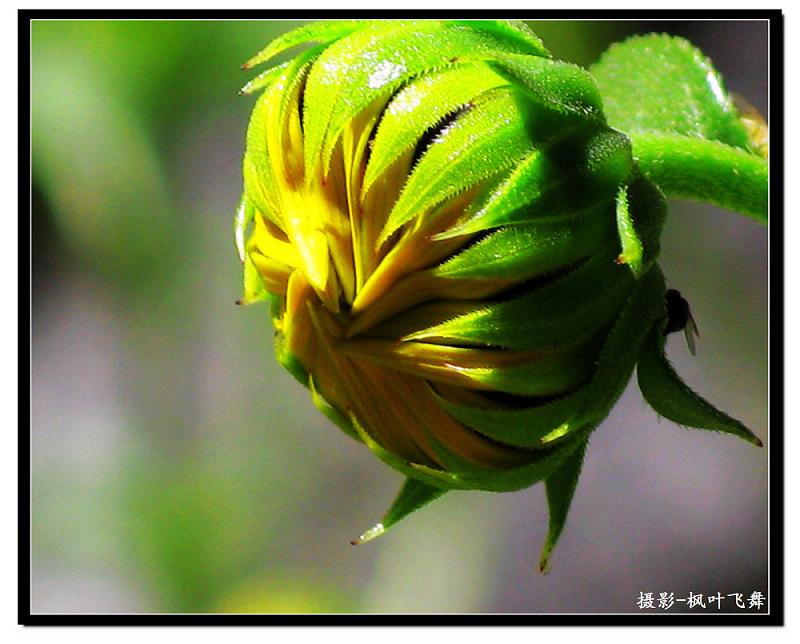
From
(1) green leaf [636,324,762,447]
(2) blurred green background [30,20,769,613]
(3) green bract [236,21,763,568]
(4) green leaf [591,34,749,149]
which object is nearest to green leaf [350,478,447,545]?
(3) green bract [236,21,763,568]

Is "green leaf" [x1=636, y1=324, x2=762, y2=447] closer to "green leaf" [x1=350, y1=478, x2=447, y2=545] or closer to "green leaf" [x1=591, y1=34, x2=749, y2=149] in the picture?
"green leaf" [x1=350, y1=478, x2=447, y2=545]

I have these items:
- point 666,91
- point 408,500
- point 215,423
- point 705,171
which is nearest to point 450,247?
point 408,500

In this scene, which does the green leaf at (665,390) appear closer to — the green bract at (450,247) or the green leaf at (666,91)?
the green bract at (450,247)


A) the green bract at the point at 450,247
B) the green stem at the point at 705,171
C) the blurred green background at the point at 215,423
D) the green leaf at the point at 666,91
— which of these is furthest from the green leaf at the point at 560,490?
the blurred green background at the point at 215,423

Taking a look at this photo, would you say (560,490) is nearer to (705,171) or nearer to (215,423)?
(705,171)

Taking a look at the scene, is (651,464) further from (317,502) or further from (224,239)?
(224,239)
